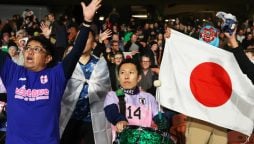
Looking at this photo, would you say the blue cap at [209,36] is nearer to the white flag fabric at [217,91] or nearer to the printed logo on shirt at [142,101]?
the white flag fabric at [217,91]

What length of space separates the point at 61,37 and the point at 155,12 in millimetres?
22167

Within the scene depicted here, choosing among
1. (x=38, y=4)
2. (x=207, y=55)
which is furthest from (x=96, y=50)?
(x=38, y=4)

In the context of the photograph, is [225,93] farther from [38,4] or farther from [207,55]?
[38,4]

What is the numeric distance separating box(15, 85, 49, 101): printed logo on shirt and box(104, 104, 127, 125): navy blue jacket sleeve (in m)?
0.75

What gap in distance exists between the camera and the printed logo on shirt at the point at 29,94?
154 inches

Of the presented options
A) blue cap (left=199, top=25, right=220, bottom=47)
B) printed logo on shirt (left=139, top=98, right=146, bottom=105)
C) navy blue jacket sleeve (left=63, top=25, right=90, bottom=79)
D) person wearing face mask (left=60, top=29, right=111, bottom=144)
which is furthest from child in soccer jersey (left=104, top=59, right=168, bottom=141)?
blue cap (left=199, top=25, right=220, bottom=47)

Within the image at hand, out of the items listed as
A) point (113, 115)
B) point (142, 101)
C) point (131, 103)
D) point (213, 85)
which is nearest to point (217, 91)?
point (213, 85)

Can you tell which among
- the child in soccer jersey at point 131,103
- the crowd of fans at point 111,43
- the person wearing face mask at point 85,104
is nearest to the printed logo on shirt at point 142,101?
the child in soccer jersey at point 131,103

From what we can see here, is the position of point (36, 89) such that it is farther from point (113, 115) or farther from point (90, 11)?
point (113, 115)

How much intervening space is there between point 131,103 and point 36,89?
1.12 meters

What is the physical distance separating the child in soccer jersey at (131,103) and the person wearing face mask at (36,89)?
74cm

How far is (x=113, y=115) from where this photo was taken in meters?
4.55

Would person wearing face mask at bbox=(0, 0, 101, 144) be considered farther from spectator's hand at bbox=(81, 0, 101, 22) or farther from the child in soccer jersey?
the child in soccer jersey

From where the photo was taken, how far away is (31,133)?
3896 mm
